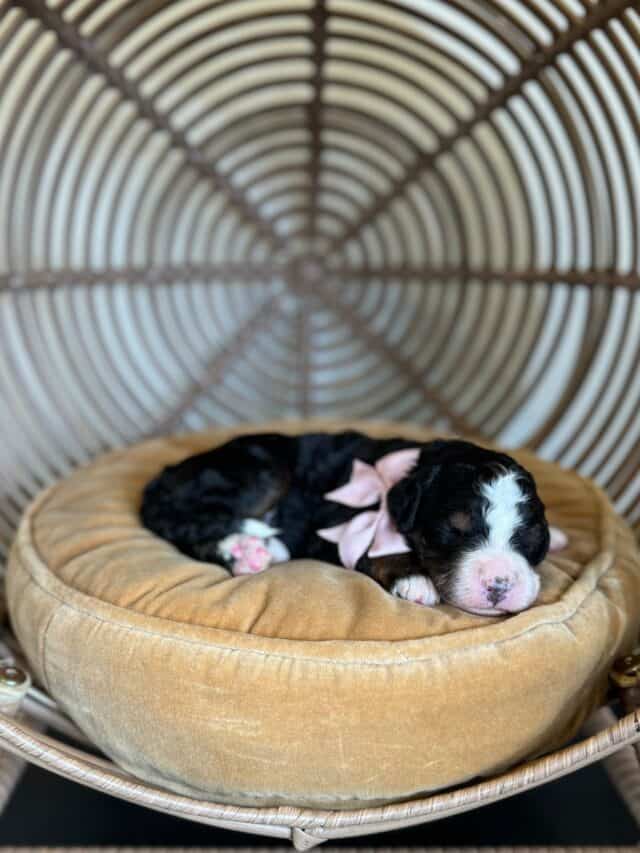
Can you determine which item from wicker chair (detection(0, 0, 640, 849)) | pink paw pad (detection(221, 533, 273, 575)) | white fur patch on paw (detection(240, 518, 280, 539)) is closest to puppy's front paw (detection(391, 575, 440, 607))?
pink paw pad (detection(221, 533, 273, 575))

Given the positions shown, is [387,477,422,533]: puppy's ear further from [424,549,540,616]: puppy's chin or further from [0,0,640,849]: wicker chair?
[0,0,640,849]: wicker chair

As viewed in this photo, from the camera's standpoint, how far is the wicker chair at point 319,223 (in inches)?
82.4

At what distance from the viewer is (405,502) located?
5.05 ft

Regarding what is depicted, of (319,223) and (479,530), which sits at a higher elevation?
(319,223)

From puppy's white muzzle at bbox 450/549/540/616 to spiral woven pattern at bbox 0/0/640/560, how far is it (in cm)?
65

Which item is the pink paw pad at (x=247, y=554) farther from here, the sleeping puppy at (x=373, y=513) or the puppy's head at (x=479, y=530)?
the puppy's head at (x=479, y=530)

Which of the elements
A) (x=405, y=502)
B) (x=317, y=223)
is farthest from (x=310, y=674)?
(x=317, y=223)

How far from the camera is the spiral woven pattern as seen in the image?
2113 millimetres

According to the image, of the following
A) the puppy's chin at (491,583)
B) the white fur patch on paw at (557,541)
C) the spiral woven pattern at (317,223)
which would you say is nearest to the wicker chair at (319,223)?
the spiral woven pattern at (317,223)

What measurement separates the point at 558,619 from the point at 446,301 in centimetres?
167

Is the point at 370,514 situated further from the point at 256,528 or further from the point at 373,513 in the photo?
the point at 256,528

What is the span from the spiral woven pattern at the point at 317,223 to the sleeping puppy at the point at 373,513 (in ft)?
1.87

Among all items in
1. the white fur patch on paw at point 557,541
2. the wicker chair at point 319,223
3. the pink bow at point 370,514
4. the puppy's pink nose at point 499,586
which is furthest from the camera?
the wicker chair at point 319,223

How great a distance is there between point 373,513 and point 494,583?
334mm
